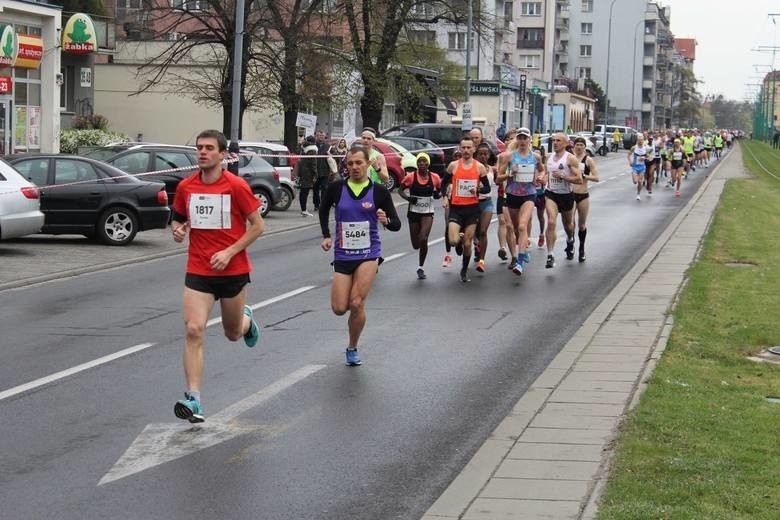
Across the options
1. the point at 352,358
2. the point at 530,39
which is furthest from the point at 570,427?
the point at 530,39

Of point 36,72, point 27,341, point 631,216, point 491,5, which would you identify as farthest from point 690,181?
point 491,5

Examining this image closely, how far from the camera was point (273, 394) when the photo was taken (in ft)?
30.7

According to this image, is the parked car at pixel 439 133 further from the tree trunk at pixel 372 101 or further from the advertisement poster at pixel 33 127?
the advertisement poster at pixel 33 127

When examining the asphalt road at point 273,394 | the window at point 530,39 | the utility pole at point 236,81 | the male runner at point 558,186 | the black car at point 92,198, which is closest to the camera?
the asphalt road at point 273,394

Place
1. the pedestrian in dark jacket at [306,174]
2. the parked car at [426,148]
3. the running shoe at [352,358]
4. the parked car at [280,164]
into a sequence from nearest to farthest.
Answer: the running shoe at [352,358] < the pedestrian in dark jacket at [306,174] < the parked car at [280,164] < the parked car at [426,148]

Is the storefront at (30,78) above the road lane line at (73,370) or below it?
above

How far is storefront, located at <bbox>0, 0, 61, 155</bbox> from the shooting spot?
3741 cm

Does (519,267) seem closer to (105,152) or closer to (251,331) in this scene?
(251,331)

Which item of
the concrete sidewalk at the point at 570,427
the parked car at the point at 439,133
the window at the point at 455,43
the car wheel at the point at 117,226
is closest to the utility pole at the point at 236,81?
the car wheel at the point at 117,226

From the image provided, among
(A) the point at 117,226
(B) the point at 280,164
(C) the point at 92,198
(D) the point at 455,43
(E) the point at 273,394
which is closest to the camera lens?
(E) the point at 273,394

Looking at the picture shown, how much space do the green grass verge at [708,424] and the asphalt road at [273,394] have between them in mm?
983

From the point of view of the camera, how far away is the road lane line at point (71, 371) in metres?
9.32

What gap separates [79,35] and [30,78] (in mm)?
2793

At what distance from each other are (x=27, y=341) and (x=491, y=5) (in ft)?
305
